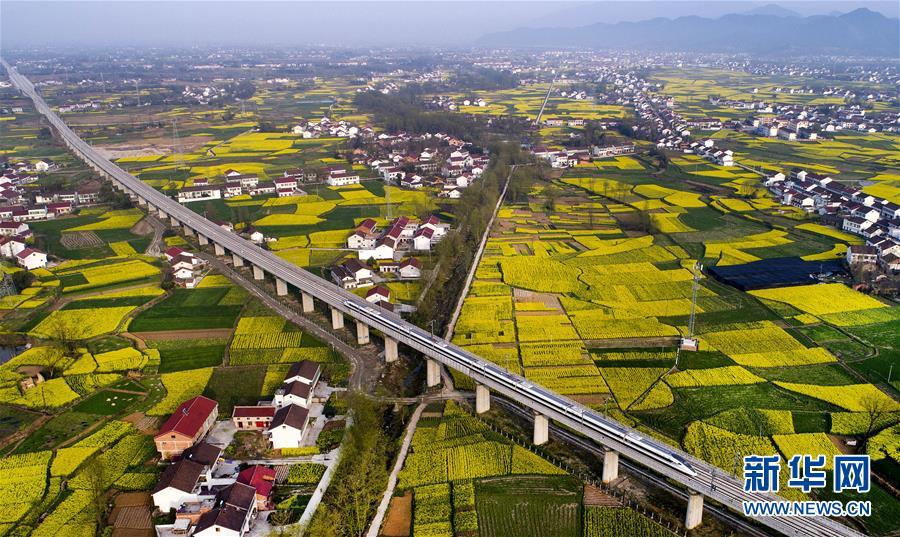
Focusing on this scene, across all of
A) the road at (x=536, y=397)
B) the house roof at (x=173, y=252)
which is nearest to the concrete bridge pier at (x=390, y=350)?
the road at (x=536, y=397)

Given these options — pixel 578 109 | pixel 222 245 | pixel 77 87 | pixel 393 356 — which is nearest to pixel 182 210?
pixel 222 245

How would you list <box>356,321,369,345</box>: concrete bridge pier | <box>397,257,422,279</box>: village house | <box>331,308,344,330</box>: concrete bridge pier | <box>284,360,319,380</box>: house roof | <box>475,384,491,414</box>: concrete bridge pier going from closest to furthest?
<box>475,384,491,414</box>: concrete bridge pier → <box>284,360,319,380</box>: house roof → <box>356,321,369,345</box>: concrete bridge pier → <box>331,308,344,330</box>: concrete bridge pier → <box>397,257,422,279</box>: village house

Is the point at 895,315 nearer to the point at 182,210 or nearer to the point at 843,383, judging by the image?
the point at 843,383

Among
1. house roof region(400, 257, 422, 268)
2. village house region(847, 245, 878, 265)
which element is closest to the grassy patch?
house roof region(400, 257, 422, 268)

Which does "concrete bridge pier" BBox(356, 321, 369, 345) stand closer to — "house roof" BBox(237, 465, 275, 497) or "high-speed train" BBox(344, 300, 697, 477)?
"high-speed train" BBox(344, 300, 697, 477)

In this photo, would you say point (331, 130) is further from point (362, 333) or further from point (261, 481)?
point (261, 481)

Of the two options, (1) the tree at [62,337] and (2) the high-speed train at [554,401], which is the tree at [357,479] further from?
(1) the tree at [62,337]

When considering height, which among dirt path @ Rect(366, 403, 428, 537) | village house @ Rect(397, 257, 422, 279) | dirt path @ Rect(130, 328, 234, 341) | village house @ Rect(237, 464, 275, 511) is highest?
village house @ Rect(397, 257, 422, 279)
